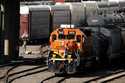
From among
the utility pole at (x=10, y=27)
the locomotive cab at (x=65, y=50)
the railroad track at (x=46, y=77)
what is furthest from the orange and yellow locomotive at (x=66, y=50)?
the utility pole at (x=10, y=27)

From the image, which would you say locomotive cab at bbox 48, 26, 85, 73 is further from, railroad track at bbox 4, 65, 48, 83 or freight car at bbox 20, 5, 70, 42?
freight car at bbox 20, 5, 70, 42

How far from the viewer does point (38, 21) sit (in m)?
43.2

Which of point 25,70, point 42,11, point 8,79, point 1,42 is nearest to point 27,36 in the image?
point 42,11

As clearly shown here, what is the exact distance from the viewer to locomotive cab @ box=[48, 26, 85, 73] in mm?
20281

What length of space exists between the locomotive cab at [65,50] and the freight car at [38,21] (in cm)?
2093

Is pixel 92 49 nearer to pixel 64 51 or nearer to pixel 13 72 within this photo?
pixel 64 51

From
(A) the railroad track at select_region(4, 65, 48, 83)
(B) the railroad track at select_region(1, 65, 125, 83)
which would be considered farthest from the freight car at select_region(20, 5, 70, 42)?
(B) the railroad track at select_region(1, 65, 125, 83)

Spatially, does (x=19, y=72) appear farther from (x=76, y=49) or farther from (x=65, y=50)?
(x=76, y=49)

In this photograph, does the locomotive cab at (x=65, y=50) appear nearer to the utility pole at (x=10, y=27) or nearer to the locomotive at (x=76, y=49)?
the locomotive at (x=76, y=49)

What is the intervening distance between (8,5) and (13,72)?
820cm

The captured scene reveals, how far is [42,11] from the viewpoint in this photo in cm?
4394

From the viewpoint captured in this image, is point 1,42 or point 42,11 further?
point 42,11

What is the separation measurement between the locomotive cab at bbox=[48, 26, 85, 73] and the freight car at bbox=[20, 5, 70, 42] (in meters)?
20.9

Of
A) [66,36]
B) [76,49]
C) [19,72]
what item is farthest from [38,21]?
[76,49]
